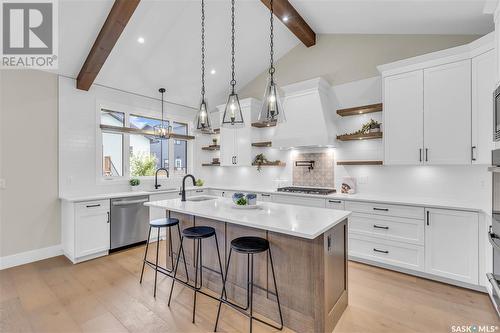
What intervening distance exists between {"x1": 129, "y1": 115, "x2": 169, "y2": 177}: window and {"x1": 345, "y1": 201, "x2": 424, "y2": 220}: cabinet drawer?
385 cm

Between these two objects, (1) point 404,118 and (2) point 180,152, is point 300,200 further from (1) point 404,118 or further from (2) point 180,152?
(2) point 180,152

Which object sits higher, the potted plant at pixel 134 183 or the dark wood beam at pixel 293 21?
the dark wood beam at pixel 293 21

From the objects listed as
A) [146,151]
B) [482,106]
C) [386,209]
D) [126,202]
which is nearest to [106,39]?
[146,151]

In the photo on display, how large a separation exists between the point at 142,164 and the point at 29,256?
7.25 feet

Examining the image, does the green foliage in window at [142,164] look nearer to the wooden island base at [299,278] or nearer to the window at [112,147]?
the window at [112,147]

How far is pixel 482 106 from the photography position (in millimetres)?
2730

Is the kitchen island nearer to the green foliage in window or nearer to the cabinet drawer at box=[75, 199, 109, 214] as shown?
the cabinet drawer at box=[75, 199, 109, 214]

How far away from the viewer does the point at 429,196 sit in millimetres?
3406

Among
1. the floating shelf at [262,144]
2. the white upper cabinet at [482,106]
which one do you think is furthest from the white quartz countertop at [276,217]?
the floating shelf at [262,144]

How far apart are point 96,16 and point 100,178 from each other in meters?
2.53

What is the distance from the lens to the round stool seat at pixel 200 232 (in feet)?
7.95

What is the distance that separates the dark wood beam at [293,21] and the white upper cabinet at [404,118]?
1.62 meters

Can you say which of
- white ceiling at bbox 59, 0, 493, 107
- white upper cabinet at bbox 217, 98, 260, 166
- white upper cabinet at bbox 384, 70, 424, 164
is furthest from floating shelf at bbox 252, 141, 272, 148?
white upper cabinet at bbox 384, 70, 424, 164

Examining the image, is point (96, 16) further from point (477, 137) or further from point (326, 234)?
point (477, 137)
